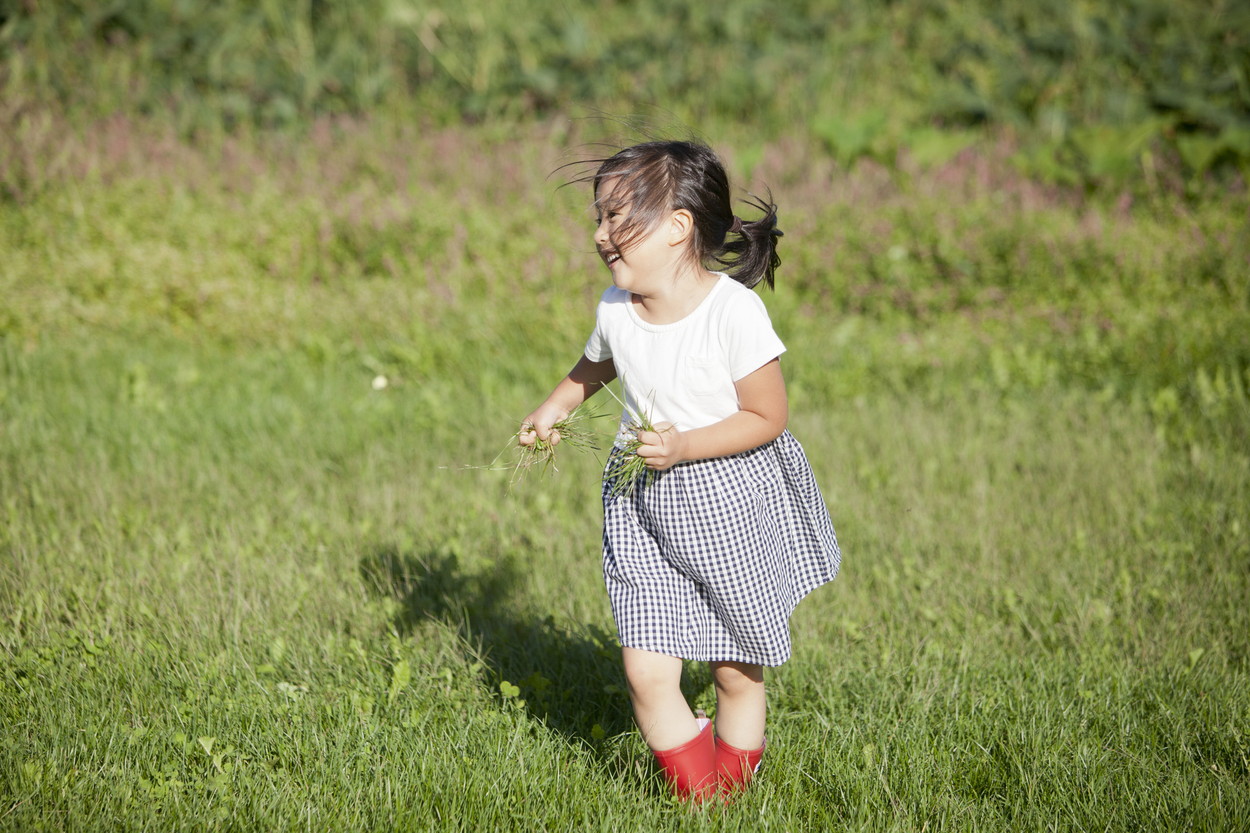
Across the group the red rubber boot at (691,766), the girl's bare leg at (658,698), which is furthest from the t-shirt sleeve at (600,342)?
the red rubber boot at (691,766)

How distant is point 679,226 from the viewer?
2.39 m

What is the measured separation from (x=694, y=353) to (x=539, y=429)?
0.43 metres

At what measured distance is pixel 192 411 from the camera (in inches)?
205

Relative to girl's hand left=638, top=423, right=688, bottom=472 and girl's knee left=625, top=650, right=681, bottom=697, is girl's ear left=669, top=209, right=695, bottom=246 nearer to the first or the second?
girl's hand left=638, top=423, right=688, bottom=472

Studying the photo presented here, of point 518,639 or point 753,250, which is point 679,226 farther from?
point 518,639

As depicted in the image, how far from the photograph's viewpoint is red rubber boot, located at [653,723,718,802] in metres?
2.49

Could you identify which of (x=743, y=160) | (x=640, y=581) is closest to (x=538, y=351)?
(x=743, y=160)

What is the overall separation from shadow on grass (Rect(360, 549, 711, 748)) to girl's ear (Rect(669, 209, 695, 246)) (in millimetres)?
1324

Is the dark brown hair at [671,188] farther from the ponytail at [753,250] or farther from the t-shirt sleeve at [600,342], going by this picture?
the t-shirt sleeve at [600,342]

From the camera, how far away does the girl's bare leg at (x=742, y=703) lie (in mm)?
2594

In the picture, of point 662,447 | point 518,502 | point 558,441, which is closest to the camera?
point 662,447

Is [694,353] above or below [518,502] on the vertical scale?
above

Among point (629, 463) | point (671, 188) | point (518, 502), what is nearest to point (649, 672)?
point (629, 463)

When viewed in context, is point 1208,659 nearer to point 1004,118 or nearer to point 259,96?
point 1004,118
